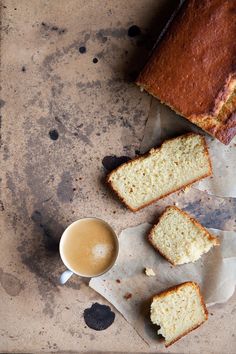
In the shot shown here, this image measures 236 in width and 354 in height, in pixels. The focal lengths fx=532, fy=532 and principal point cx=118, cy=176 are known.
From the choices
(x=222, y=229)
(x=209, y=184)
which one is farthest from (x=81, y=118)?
(x=222, y=229)

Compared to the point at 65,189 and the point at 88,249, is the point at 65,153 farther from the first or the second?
the point at 88,249

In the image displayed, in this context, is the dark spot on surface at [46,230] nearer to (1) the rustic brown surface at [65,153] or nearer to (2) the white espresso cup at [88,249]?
(1) the rustic brown surface at [65,153]

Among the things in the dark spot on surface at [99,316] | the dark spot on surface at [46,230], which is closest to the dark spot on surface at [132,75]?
the dark spot on surface at [46,230]

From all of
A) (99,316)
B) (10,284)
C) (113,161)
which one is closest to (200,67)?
(113,161)

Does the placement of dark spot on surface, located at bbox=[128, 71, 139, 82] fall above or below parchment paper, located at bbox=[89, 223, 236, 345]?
above

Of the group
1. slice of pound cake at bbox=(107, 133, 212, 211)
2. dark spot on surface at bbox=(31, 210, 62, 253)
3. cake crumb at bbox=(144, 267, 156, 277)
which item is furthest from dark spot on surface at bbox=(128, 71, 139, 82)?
cake crumb at bbox=(144, 267, 156, 277)

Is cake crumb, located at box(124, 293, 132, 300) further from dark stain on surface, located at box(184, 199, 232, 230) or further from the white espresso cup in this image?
dark stain on surface, located at box(184, 199, 232, 230)
